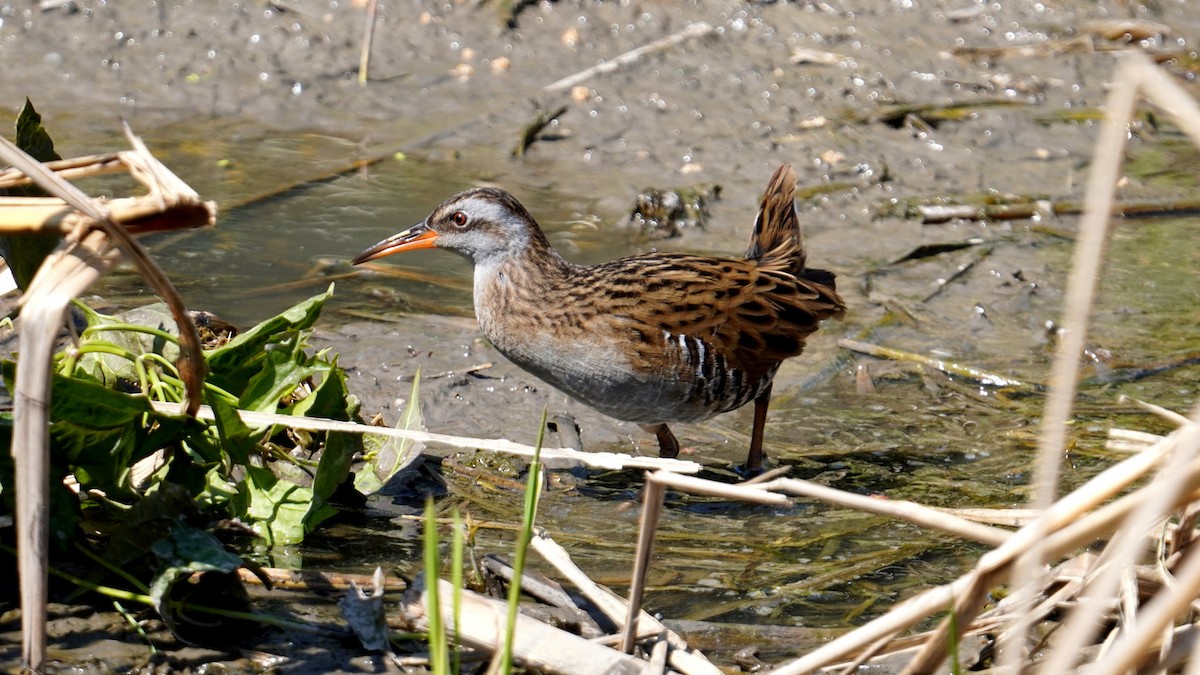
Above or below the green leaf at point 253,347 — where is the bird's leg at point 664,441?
below

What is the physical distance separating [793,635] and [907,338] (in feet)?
8.45

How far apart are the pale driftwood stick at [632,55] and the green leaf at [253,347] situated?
4696 millimetres

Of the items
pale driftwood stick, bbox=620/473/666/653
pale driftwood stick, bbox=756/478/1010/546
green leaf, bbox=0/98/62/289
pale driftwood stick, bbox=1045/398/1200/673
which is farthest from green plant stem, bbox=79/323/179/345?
pale driftwood stick, bbox=1045/398/1200/673

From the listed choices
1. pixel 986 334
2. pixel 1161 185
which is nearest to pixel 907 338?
pixel 986 334

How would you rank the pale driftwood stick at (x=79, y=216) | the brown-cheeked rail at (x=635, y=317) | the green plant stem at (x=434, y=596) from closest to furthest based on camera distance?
the green plant stem at (x=434, y=596) < the pale driftwood stick at (x=79, y=216) < the brown-cheeked rail at (x=635, y=317)

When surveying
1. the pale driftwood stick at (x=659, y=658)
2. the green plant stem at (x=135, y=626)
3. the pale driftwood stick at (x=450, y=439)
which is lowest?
the green plant stem at (x=135, y=626)

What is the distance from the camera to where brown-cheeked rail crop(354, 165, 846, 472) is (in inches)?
161

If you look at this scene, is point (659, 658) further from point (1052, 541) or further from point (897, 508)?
point (1052, 541)

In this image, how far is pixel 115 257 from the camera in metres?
2.31

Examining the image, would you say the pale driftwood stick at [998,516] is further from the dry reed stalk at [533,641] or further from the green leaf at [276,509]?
the green leaf at [276,509]

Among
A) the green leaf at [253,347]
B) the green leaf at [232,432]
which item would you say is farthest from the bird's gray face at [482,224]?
the green leaf at [232,432]

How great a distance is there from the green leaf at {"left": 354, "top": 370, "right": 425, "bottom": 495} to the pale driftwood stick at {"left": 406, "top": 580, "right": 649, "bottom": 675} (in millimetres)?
722

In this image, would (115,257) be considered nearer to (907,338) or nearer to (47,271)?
(47,271)

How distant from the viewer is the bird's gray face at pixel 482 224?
14.1ft
